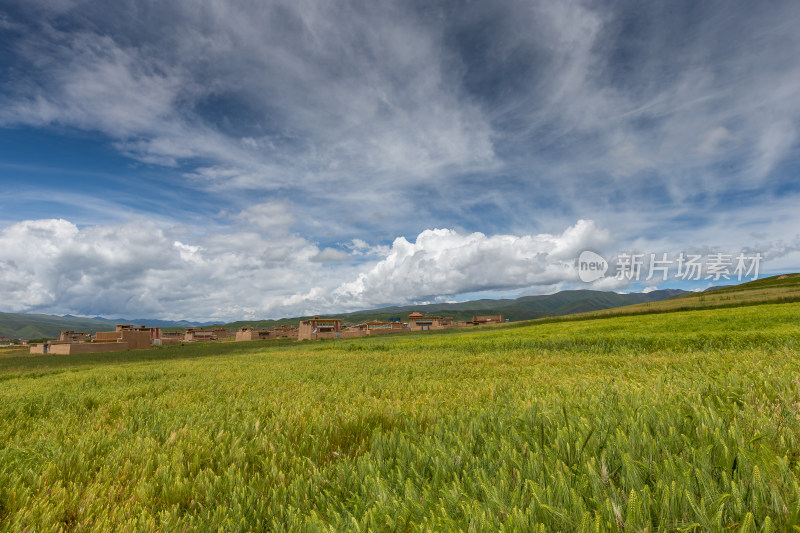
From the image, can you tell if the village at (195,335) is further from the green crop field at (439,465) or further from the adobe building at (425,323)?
the green crop field at (439,465)

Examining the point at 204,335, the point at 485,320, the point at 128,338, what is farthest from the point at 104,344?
the point at 485,320

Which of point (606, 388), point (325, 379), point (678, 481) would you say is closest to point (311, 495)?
point (678, 481)

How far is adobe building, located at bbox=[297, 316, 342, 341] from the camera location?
96.3 metres

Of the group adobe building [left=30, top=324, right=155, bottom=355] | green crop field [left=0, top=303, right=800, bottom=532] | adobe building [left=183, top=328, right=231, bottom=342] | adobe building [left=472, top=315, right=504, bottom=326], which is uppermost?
green crop field [left=0, top=303, right=800, bottom=532]

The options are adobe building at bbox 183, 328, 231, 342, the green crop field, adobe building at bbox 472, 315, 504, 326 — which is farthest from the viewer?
adobe building at bbox 472, 315, 504, 326

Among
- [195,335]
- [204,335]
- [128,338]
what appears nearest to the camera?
[128,338]

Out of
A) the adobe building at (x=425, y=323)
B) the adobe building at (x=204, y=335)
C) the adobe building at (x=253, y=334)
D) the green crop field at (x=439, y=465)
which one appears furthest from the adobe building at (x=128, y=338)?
the green crop field at (x=439, y=465)

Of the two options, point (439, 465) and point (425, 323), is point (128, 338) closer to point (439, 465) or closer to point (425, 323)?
point (425, 323)

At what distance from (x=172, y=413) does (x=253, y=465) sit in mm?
2909

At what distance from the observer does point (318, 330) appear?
99250 mm

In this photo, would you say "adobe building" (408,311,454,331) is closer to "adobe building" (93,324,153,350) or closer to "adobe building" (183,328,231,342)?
"adobe building" (183,328,231,342)

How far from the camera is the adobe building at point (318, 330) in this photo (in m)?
96.3

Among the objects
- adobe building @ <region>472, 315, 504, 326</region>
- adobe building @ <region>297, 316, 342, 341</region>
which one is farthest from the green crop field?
adobe building @ <region>472, 315, 504, 326</region>

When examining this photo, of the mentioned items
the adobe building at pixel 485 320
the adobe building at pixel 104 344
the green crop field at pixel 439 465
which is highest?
the green crop field at pixel 439 465
